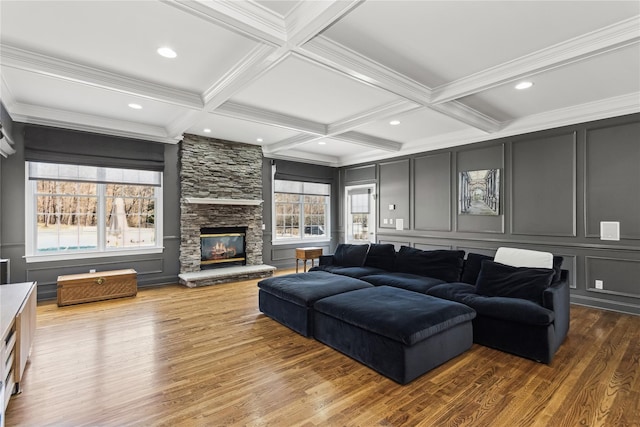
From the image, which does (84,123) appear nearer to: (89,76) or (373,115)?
(89,76)

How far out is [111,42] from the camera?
2.76 metres

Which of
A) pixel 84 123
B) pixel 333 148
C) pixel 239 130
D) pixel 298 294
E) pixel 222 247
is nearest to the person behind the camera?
pixel 298 294

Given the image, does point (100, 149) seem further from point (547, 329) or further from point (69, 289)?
point (547, 329)

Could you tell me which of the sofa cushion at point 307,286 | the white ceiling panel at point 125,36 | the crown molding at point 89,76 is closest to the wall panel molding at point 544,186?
the sofa cushion at point 307,286

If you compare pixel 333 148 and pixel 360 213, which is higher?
pixel 333 148

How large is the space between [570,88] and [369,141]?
10.3 ft

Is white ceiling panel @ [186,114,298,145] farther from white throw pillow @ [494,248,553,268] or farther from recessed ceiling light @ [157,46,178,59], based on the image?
white throw pillow @ [494,248,553,268]

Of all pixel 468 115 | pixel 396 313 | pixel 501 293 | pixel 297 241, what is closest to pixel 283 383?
pixel 396 313

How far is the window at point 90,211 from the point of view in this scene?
477cm

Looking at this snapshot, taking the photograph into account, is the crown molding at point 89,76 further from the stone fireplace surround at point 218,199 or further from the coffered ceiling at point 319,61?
the stone fireplace surround at point 218,199

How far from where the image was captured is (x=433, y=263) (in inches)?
166

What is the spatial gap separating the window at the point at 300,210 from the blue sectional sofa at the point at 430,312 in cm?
352

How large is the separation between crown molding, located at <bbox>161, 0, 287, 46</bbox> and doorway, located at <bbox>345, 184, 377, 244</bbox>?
5295mm

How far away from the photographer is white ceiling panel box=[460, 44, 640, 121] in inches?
123
